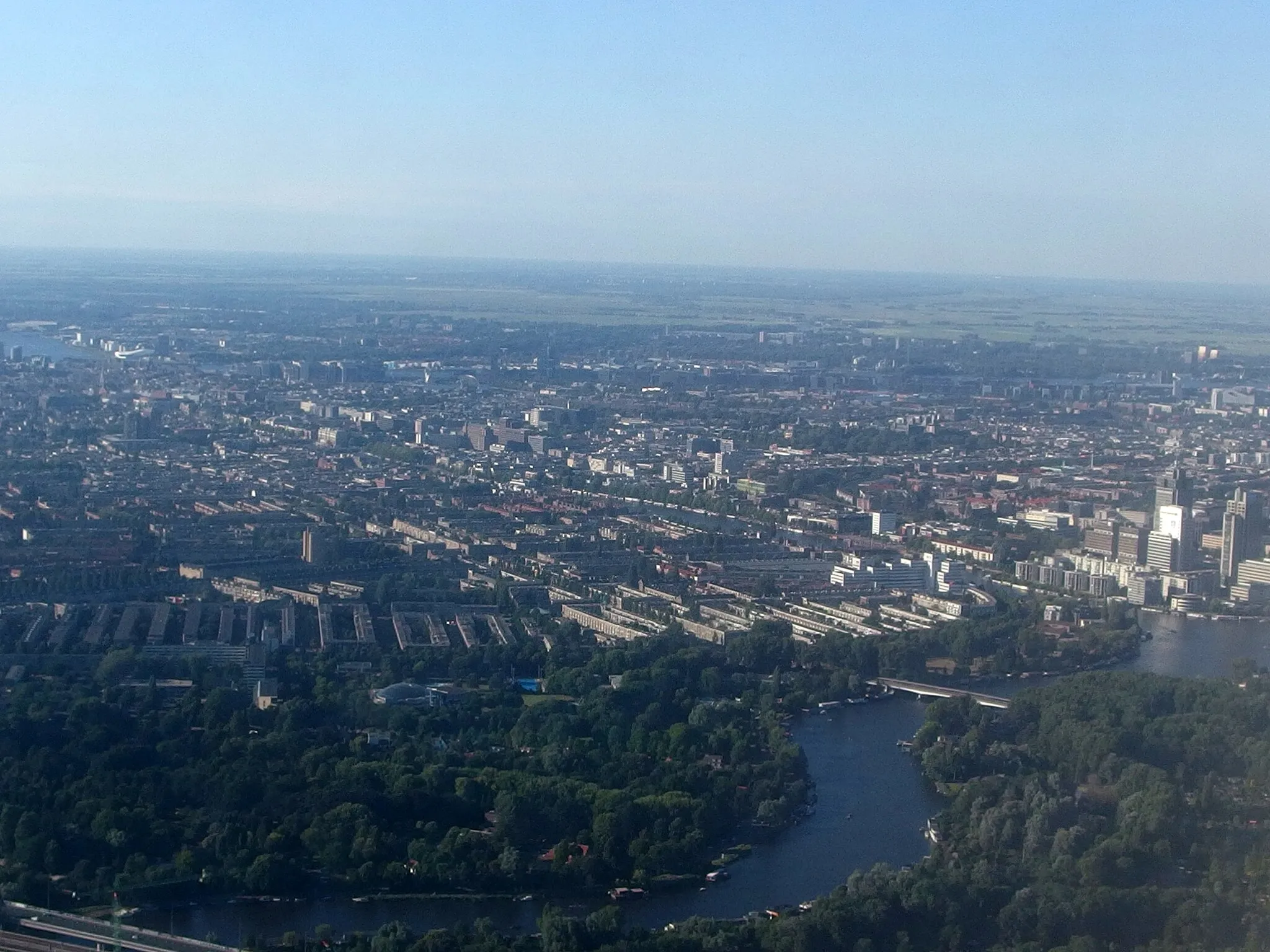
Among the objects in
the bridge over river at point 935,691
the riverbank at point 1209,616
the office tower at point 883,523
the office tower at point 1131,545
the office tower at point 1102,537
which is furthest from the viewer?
the office tower at point 883,523

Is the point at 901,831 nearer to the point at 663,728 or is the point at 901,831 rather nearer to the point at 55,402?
the point at 663,728

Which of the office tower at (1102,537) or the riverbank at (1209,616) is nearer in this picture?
the riverbank at (1209,616)

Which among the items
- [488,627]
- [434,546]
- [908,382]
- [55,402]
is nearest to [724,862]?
[488,627]

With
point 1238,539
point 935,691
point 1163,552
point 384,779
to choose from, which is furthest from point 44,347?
point 384,779

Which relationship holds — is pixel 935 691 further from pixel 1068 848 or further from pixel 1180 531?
pixel 1180 531

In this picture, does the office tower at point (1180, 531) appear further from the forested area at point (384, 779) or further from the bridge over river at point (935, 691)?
the forested area at point (384, 779)

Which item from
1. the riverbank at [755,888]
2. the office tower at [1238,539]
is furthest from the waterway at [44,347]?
the riverbank at [755,888]
